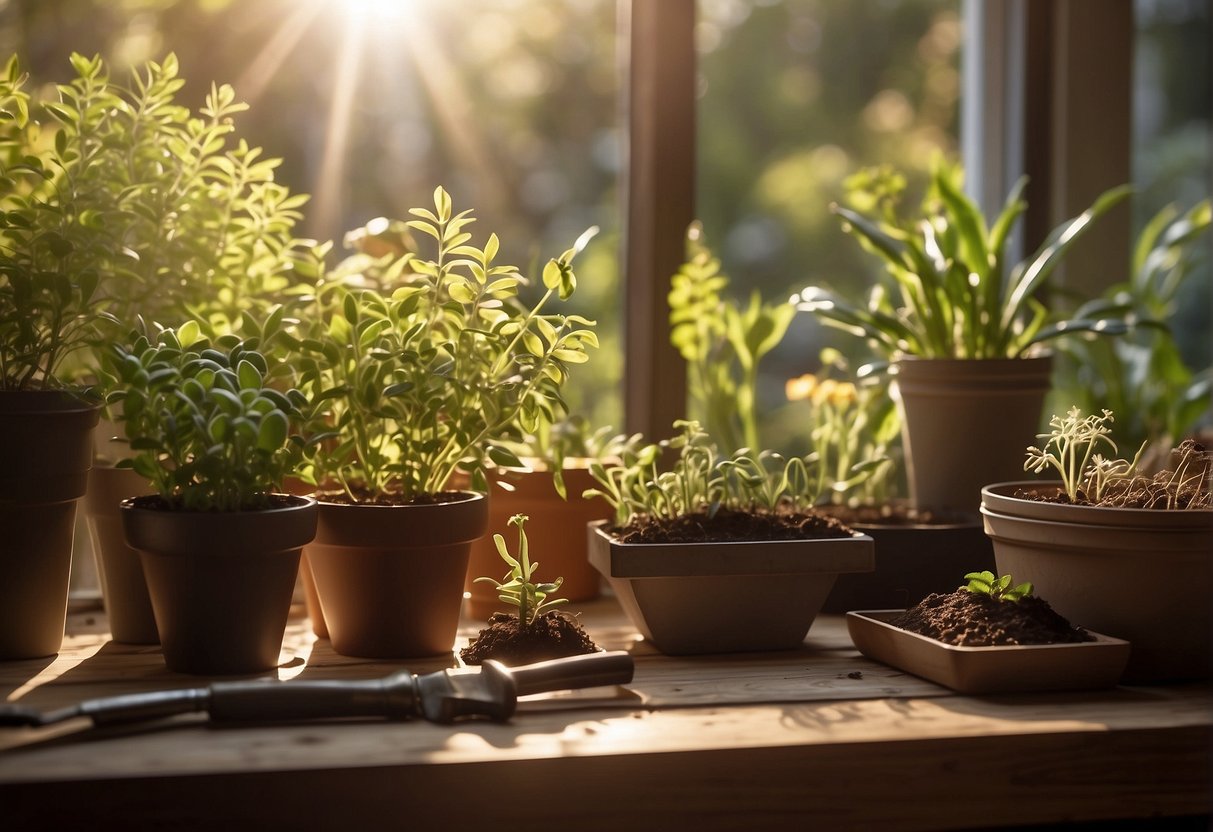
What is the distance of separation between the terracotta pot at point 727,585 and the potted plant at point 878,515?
0.15m

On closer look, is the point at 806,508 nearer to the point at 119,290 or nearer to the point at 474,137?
the point at 119,290

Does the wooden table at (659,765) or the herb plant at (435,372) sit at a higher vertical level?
the herb plant at (435,372)

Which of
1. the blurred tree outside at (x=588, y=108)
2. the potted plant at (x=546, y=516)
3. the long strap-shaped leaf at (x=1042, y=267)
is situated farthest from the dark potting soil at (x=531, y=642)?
the blurred tree outside at (x=588, y=108)

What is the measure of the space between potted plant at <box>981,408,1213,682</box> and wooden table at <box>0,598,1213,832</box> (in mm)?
59

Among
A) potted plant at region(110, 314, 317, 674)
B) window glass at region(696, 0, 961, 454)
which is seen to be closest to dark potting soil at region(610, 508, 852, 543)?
potted plant at region(110, 314, 317, 674)

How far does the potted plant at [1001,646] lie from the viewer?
933mm

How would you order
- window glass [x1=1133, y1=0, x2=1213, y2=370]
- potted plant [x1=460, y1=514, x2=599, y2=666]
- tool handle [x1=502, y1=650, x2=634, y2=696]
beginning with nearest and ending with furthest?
1. tool handle [x1=502, y1=650, x2=634, y2=696]
2. potted plant [x1=460, y1=514, x2=599, y2=666]
3. window glass [x1=1133, y1=0, x2=1213, y2=370]

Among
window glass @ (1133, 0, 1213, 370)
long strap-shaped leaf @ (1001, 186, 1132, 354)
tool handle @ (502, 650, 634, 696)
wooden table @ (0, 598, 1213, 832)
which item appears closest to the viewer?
wooden table @ (0, 598, 1213, 832)

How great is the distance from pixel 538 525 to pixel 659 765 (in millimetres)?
536

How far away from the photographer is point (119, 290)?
1.15m

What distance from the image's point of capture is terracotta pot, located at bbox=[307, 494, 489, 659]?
1.02m

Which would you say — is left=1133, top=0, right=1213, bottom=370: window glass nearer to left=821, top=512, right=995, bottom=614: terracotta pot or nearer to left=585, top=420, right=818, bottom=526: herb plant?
→ left=821, top=512, right=995, bottom=614: terracotta pot

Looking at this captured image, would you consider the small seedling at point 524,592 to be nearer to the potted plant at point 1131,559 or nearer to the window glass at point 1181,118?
the potted plant at point 1131,559

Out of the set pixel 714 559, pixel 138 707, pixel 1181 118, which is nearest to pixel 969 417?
pixel 714 559
